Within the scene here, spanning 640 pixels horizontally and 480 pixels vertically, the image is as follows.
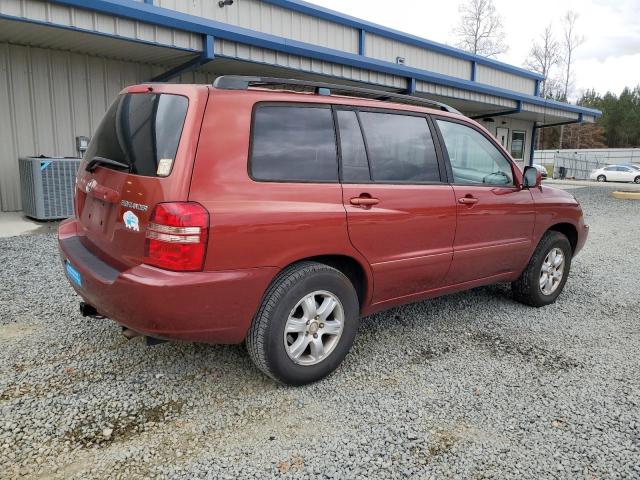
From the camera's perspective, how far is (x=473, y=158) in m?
4.03

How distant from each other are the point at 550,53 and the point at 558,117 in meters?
34.8

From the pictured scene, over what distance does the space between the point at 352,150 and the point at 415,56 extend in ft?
46.7

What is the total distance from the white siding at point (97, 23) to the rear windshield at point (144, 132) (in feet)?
14.0

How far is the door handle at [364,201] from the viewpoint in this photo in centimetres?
305

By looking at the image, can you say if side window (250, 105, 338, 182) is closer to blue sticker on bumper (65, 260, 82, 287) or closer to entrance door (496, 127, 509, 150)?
blue sticker on bumper (65, 260, 82, 287)

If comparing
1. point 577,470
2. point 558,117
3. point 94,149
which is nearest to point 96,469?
point 94,149

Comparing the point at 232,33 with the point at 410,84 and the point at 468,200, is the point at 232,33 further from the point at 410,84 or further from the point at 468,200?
the point at 468,200

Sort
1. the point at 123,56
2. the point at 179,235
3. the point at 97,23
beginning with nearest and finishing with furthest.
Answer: the point at 179,235
the point at 97,23
the point at 123,56

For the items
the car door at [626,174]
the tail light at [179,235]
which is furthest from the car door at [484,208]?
the car door at [626,174]

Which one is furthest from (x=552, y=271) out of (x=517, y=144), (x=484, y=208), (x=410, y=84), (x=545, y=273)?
(x=517, y=144)

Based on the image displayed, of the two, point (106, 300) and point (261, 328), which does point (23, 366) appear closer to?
point (106, 300)

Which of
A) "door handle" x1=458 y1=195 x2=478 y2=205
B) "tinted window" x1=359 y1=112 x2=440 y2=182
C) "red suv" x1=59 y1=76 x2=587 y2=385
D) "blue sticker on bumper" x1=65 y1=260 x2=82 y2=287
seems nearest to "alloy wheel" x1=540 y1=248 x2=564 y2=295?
"red suv" x1=59 y1=76 x2=587 y2=385

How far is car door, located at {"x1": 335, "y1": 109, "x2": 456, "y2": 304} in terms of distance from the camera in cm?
312

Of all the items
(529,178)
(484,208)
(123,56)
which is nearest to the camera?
(484,208)
